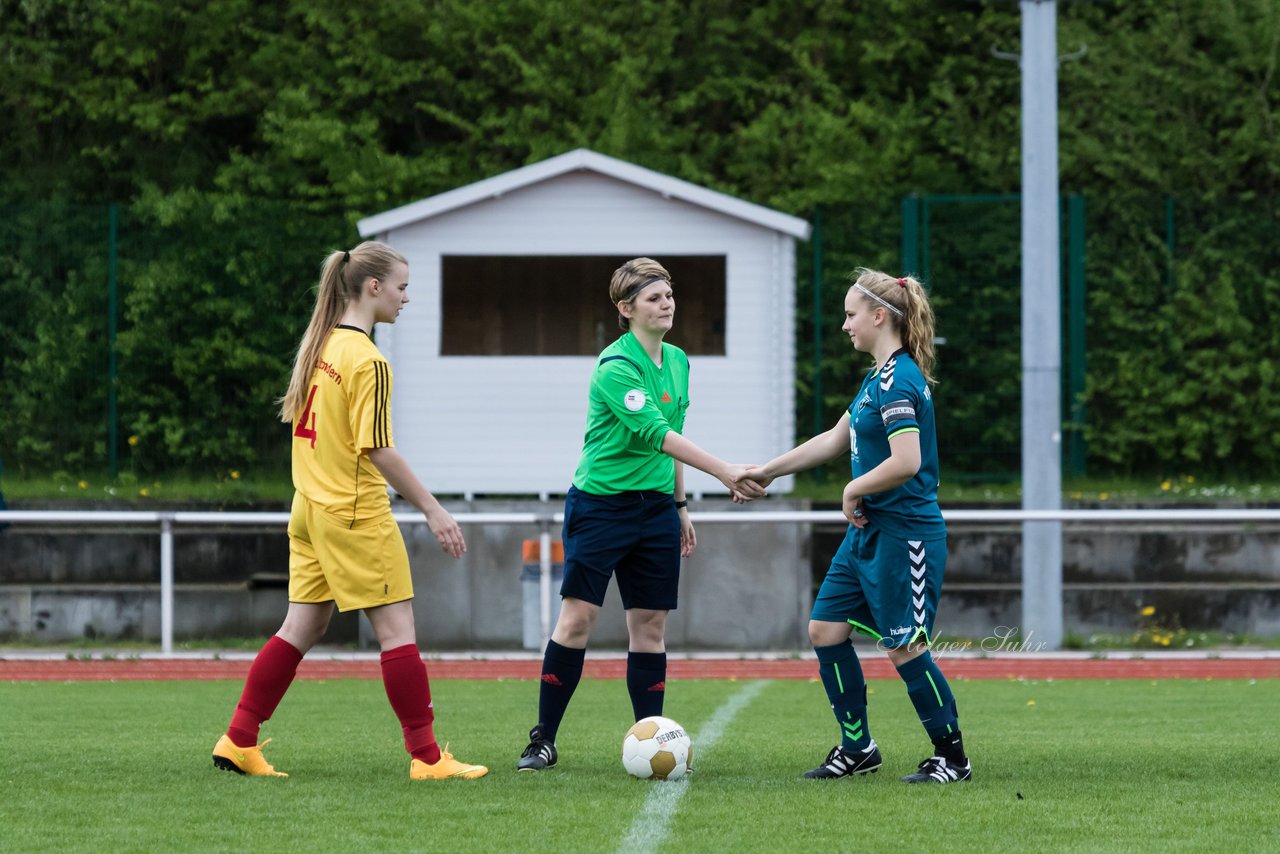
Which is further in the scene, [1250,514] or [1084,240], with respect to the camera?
[1084,240]

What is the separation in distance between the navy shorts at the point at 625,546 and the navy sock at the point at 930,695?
96 cm

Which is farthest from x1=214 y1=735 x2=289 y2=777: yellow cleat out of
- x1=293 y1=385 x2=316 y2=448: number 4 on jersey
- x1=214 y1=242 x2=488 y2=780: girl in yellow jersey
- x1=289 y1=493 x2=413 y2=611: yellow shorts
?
x1=293 y1=385 x2=316 y2=448: number 4 on jersey

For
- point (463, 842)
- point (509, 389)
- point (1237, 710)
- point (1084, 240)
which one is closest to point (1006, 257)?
point (1084, 240)

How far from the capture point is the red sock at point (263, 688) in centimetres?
648

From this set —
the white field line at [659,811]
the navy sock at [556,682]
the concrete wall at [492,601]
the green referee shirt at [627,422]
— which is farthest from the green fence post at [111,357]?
the green referee shirt at [627,422]

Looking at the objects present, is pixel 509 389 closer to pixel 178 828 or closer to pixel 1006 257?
pixel 1006 257

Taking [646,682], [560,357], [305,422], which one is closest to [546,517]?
[560,357]

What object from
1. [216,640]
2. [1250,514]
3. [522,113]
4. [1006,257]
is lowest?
[216,640]

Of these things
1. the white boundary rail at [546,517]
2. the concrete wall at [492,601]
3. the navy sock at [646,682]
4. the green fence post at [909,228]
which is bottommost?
the concrete wall at [492,601]

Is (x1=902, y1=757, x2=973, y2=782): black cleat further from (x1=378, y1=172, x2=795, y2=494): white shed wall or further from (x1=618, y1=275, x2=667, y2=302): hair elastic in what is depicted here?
(x1=378, y1=172, x2=795, y2=494): white shed wall

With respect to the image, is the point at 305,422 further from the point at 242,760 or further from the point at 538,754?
the point at 538,754

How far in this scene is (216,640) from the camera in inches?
600

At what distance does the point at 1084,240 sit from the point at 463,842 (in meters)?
14.0

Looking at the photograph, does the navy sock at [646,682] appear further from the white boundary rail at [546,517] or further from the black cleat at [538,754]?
the white boundary rail at [546,517]
